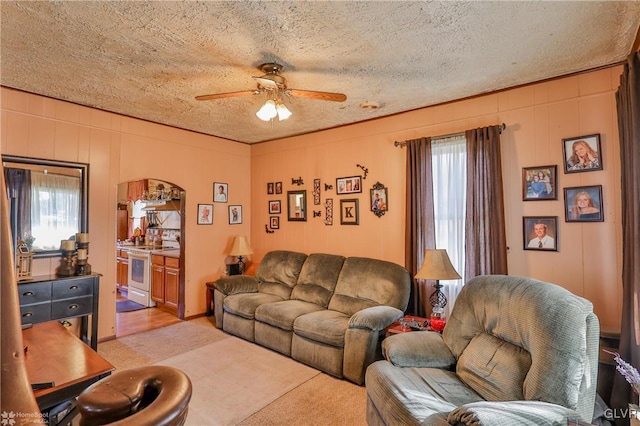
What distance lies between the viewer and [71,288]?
3.29 meters

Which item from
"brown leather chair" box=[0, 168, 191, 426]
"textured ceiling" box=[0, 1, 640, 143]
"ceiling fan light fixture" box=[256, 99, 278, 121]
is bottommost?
"brown leather chair" box=[0, 168, 191, 426]

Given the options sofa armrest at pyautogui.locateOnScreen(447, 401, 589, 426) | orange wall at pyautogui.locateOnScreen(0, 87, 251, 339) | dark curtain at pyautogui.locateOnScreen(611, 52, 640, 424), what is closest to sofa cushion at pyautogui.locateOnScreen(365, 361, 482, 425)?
sofa armrest at pyautogui.locateOnScreen(447, 401, 589, 426)

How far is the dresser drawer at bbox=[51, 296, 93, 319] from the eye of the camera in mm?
3193

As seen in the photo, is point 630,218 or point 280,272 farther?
point 280,272

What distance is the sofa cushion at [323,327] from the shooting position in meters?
3.09

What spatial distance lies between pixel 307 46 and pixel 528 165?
2.23 metres

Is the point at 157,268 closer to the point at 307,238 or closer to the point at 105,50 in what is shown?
the point at 307,238

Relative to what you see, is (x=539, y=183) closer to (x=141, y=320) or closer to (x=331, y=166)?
(x=331, y=166)

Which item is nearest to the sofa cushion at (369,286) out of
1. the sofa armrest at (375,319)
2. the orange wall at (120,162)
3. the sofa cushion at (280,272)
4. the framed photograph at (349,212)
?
the sofa armrest at (375,319)

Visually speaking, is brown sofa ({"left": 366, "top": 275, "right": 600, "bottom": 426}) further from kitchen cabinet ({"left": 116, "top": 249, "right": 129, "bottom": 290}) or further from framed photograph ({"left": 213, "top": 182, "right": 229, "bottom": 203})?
kitchen cabinet ({"left": 116, "top": 249, "right": 129, "bottom": 290})

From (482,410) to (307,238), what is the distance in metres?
3.45

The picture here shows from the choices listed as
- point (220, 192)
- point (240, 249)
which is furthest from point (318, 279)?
point (220, 192)

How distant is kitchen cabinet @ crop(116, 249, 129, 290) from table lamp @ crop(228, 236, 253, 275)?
2498 millimetres

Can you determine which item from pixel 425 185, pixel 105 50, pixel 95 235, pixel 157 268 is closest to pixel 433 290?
pixel 425 185
